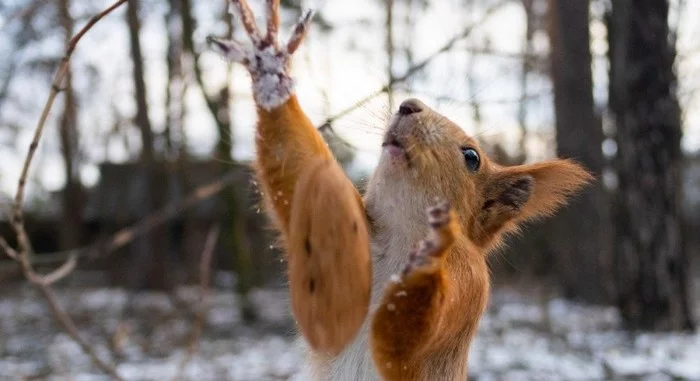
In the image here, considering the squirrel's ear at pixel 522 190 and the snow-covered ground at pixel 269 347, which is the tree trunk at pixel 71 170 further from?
the squirrel's ear at pixel 522 190

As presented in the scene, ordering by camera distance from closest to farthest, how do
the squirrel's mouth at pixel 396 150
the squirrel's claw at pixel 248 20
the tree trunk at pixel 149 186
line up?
the squirrel's claw at pixel 248 20, the squirrel's mouth at pixel 396 150, the tree trunk at pixel 149 186

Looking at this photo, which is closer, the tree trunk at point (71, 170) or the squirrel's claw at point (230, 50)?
the squirrel's claw at point (230, 50)

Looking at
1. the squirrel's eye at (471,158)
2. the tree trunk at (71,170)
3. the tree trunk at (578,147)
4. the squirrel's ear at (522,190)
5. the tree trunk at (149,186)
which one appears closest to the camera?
the squirrel's eye at (471,158)

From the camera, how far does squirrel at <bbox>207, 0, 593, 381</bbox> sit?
67.0 inches

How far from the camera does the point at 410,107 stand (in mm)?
2074

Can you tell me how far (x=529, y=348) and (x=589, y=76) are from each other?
12.3 ft

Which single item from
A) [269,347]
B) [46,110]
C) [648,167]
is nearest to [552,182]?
[46,110]

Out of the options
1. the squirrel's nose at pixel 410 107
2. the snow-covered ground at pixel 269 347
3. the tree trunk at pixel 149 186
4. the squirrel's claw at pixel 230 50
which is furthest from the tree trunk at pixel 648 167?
the squirrel's claw at pixel 230 50

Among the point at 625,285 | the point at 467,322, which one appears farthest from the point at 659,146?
the point at 467,322

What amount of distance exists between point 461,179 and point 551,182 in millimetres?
451

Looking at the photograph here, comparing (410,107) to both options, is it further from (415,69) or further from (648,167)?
(648,167)

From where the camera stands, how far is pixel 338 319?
5.55 ft

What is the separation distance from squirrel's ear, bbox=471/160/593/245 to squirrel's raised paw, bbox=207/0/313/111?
0.94 metres

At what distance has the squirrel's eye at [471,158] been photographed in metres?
2.31
